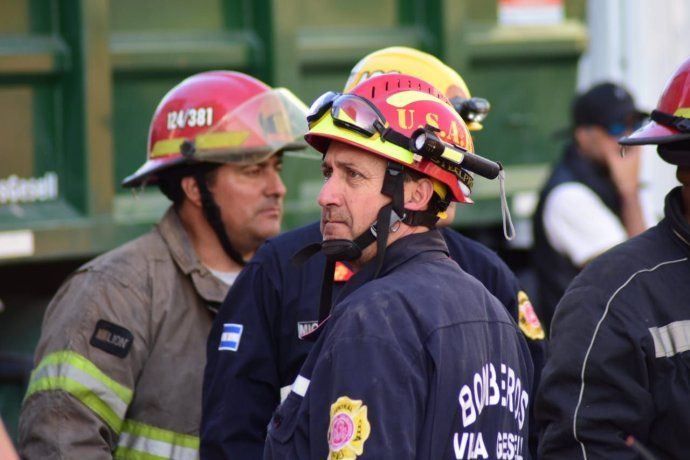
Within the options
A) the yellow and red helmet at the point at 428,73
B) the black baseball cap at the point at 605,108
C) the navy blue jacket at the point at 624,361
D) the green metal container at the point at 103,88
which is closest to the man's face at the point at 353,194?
the navy blue jacket at the point at 624,361

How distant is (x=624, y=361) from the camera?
125 inches

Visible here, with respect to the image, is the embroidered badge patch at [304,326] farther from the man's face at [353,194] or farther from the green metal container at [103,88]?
the green metal container at [103,88]

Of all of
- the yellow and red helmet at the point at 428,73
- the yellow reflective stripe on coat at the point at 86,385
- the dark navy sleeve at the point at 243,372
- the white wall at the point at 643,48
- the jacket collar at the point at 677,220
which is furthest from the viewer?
the white wall at the point at 643,48

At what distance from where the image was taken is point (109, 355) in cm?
369

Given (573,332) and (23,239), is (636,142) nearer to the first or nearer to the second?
(573,332)

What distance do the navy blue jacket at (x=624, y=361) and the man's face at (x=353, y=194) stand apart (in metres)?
0.69

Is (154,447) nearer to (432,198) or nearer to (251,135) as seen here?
(251,135)

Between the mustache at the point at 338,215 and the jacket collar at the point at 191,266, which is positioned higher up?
the mustache at the point at 338,215

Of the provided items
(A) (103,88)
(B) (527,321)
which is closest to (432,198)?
(B) (527,321)

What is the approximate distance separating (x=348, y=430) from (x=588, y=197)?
3.73 metres

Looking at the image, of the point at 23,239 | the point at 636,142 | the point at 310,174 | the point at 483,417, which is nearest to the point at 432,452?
the point at 483,417

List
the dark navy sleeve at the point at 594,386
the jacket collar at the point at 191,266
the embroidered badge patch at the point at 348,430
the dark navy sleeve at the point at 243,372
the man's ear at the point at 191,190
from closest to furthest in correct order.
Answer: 1. the embroidered badge patch at the point at 348,430
2. the dark navy sleeve at the point at 594,386
3. the dark navy sleeve at the point at 243,372
4. the jacket collar at the point at 191,266
5. the man's ear at the point at 191,190

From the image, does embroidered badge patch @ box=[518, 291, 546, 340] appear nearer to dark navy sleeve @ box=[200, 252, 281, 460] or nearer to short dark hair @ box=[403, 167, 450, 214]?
dark navy sleeve @ box=[200, 252, 281, 460]

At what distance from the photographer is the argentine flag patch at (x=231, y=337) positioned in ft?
11.5
